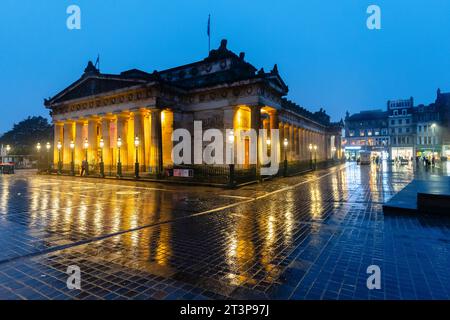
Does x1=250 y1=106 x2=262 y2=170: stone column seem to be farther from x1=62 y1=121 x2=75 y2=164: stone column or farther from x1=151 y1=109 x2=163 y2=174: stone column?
x1=62 y1=121 x2=75 y2=164: stone column

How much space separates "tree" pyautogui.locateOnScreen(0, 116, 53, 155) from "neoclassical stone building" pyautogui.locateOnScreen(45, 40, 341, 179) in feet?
103

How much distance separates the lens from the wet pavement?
12.4 feet

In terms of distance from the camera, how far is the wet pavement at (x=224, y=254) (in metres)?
3.77

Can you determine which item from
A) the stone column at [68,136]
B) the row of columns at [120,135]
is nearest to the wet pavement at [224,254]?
the row of columns at [120,135]

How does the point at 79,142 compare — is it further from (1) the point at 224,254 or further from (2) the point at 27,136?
(2) the point at 27,136

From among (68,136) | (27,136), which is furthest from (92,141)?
(27,136)

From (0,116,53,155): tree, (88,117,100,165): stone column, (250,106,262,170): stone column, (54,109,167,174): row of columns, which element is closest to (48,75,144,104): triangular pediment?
(54,109,167,174): row of columns

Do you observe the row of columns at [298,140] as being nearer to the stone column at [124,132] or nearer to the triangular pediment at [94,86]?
the stone column at [124,132]

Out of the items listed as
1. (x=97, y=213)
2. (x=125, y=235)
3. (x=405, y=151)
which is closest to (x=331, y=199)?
(x=125, y=235)

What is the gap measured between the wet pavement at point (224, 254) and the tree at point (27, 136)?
6341 centimetres

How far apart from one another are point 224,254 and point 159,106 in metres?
22.7

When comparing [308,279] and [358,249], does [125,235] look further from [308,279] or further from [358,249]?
[358,249]

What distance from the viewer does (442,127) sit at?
6825 centimetres

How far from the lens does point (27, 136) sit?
61.6 m
